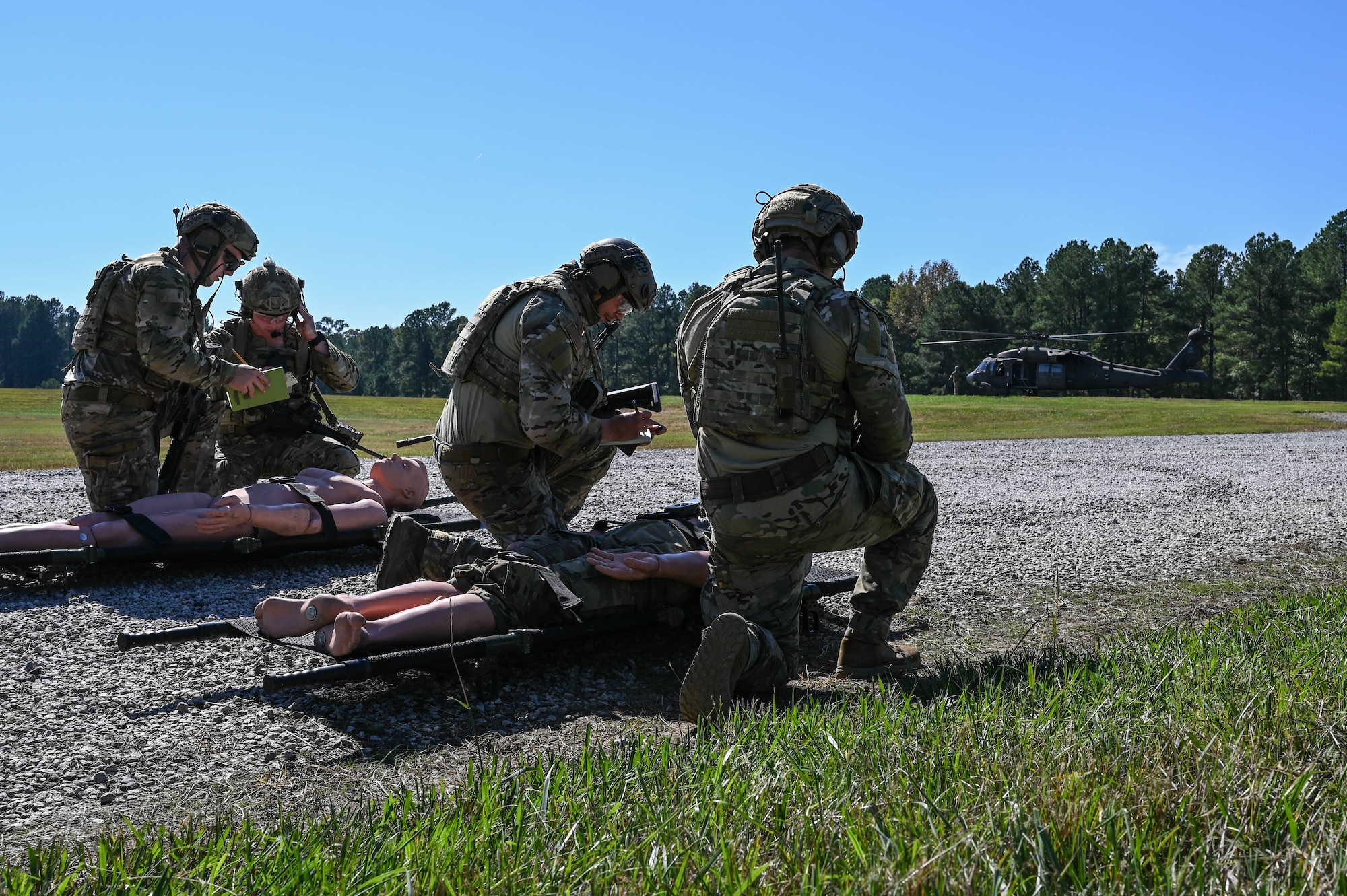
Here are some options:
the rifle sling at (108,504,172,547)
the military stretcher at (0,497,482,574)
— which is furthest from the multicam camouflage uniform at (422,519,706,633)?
the rifle sling at (108,504,172,547)

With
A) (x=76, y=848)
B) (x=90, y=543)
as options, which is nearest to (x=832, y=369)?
(x=76, y=848)

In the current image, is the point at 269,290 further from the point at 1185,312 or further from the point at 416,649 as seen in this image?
the point at 1185,312

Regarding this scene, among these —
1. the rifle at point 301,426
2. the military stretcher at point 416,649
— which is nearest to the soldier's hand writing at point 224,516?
the rifle at point 301,426

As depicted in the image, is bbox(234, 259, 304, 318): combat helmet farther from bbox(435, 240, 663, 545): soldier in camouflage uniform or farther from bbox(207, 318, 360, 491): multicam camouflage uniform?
bbox(435, 240, 663, 545): soldier in camouflage uniform

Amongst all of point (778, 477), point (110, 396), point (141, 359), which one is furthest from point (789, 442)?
point (110, 396)

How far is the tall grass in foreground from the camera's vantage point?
2.30 meters

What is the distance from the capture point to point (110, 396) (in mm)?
7461

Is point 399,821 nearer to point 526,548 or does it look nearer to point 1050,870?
point 1050,870

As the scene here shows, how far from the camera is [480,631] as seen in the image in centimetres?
466

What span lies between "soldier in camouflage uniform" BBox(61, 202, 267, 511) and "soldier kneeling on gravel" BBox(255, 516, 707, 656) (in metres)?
2.69

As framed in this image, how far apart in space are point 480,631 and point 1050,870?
287 centimetres

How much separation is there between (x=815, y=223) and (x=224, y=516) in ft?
14.1

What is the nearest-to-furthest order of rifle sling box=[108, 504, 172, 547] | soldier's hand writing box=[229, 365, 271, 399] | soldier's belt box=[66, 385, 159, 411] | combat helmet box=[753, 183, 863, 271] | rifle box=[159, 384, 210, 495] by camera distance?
combat helmet box=[753, 183, 863, 271]
rifle sling box=[108, 504, 172, 547]
soldier's belt box=[66, 385, 159, 411]
soldier's hand writing box=[229, 365, 271, 399]
rifle box=[159, 384, 210, 495]

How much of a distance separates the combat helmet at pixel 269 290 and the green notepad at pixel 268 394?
779mm
